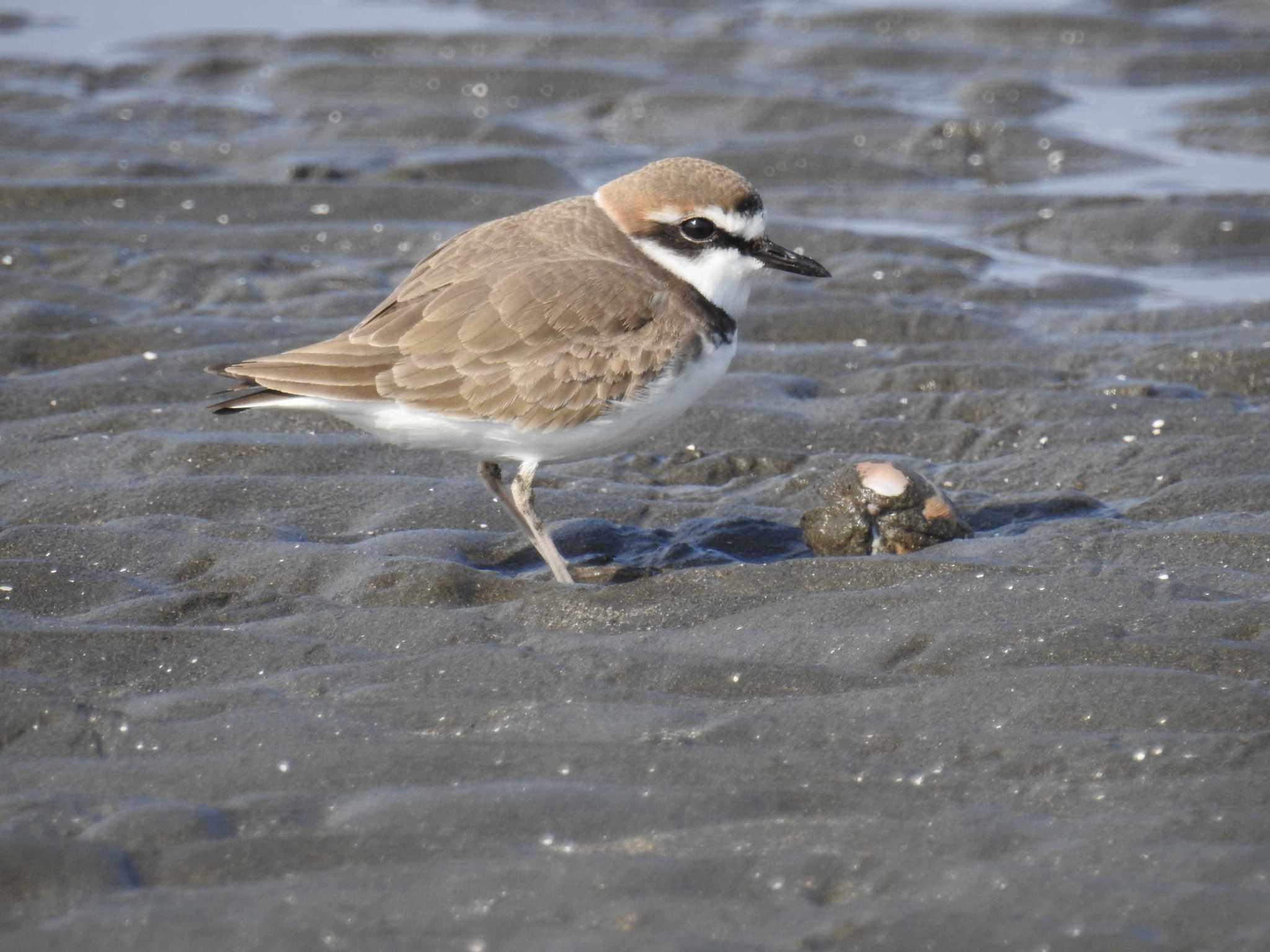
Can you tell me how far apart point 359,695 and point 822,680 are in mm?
1233

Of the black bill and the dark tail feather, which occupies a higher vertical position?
the black bill

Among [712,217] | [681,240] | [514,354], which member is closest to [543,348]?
[514,354]

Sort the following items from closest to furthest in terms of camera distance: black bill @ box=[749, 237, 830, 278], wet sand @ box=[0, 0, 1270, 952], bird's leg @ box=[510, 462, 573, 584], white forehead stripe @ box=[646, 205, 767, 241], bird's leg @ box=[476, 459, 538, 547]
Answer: wet sand @ box=[0, 0, 1270, 952]
bird's leg @ box=[510, 462, 573, 584]
bird's leg @ box=[476, 459, 538, 547]
white forehead stripe @ box=[646, 205, 767, 241]
black bill @ box=[749, 237, 830, 278]

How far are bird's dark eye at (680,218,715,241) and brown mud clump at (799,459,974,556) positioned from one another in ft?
3.24

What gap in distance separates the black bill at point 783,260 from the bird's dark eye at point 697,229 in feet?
0.63

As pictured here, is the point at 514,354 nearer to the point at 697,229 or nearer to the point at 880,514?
the point at 697,229

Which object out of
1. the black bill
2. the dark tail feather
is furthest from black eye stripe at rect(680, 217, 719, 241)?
the dark tail feather

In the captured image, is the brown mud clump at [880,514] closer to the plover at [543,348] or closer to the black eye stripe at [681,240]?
the plover at [543,348]

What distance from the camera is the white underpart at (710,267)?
564 cm

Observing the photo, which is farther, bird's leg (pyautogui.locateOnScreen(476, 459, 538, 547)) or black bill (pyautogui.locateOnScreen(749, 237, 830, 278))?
black bill (pyautogui.locateOnScreen(749, 237, 830, 278))

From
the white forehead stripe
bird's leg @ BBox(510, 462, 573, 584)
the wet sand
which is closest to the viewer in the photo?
the wet sand

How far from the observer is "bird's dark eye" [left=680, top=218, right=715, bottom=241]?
18.4 ft

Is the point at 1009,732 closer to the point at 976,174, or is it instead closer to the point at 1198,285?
the point at 1198,285

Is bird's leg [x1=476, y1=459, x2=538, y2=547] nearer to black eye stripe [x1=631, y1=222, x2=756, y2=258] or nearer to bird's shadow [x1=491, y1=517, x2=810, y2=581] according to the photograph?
bird's shadow [x1=491, y1=517, x2=810, y2=581]
